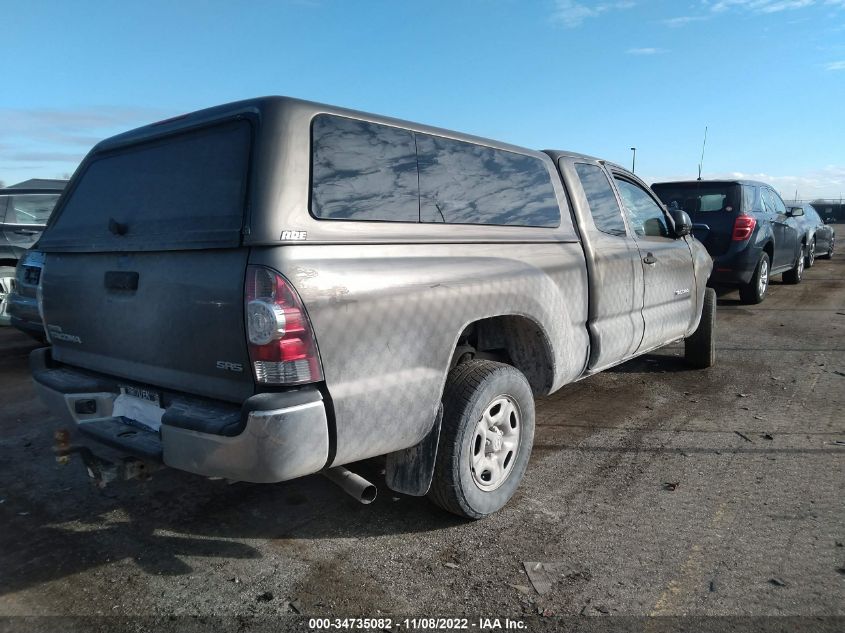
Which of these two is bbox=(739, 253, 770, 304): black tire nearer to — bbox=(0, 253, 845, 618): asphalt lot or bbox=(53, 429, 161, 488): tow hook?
bbox=(0, 253, 845, 618): asphalt lot

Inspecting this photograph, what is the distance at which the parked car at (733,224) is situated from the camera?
9406 millimetres

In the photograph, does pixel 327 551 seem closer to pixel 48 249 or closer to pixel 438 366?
pixel 438 366

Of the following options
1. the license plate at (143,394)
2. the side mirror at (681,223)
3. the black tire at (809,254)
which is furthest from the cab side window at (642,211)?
the black tire at (809,254)

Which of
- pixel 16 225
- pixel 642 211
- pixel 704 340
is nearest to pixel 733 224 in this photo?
pixel 704 340

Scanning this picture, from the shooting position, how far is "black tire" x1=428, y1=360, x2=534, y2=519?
3.14m

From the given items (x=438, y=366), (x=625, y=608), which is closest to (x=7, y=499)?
(x=438, y=366)

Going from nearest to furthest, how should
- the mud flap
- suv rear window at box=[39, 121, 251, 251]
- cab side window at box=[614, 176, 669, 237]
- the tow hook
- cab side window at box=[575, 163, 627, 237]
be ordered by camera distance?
suv rear window at box=[39, 121, 251, 251] → the tow hook → the mud flap → cab side window at box=[575, 163, 627, 237] → cab side window at box=[614, 176, 669, 237]

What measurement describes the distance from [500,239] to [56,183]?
35.8 feet

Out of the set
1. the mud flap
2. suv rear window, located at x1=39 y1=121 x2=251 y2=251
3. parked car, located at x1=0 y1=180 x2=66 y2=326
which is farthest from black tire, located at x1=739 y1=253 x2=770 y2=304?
parked car, located at x1=0 y1=180 x2=66 y2=326

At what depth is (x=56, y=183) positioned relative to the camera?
11719 mm

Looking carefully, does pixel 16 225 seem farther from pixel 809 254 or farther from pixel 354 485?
pixel 809 254

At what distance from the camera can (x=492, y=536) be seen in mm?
3250

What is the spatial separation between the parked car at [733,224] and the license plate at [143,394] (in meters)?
7.75

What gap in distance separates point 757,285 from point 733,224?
124 centimetres
